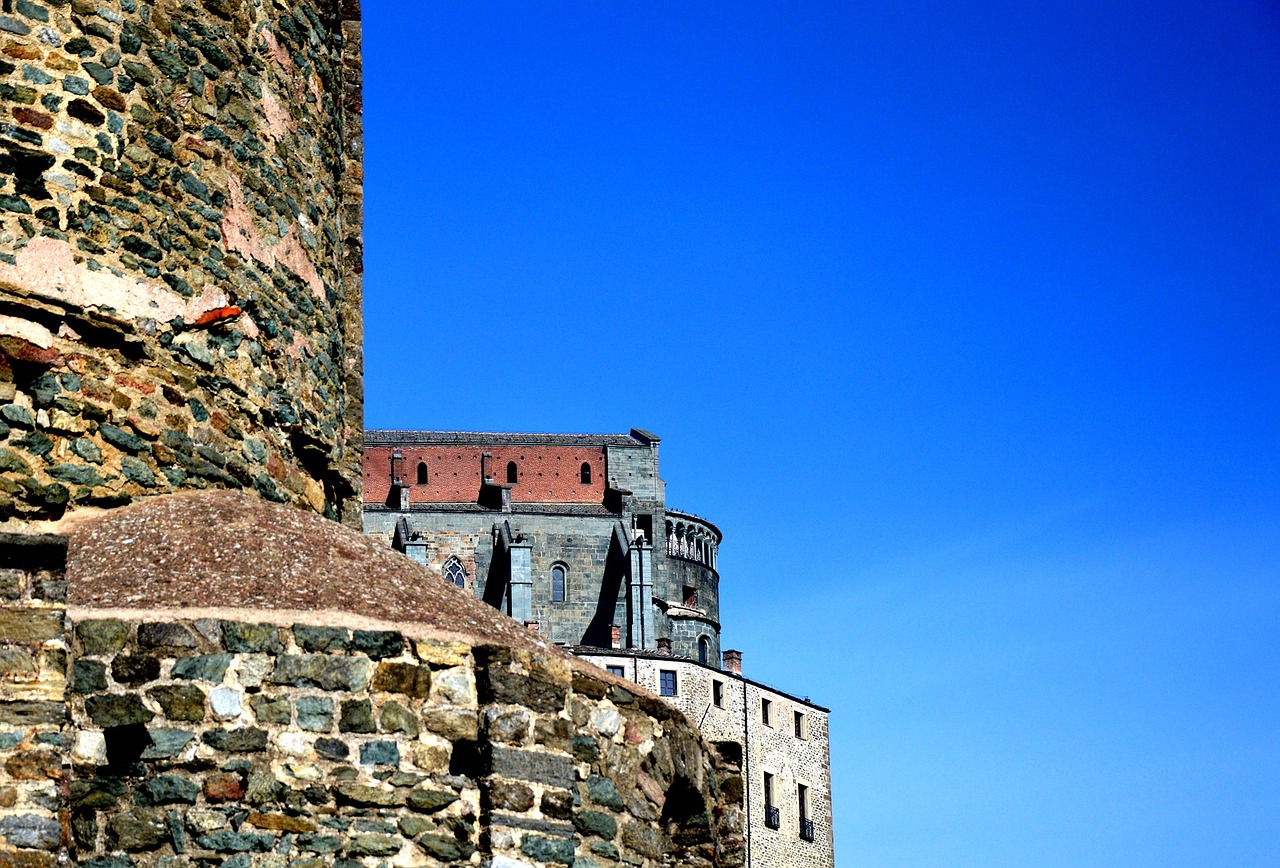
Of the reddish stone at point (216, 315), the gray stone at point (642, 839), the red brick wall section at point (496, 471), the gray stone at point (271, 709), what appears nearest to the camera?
the gray stone at point (271, 709)

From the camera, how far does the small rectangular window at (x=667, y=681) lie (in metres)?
63.9

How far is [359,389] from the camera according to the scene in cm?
980

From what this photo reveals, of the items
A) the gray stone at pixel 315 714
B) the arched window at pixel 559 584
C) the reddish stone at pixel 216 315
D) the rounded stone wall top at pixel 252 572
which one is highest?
the arched window at pixel 559 584

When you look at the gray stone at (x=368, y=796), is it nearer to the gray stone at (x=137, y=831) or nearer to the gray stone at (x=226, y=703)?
the gray stone at (x=226, y=703)

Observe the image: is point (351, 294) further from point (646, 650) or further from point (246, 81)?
point (646, 650)

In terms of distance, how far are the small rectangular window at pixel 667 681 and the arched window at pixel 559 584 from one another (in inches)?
385

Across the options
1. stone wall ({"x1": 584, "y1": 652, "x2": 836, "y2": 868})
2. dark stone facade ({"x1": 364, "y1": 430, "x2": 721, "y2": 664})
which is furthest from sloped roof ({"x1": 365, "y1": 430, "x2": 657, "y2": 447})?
stone wall ({"x1": 584, "y1": 652, "x2": 836, "y2": 868})

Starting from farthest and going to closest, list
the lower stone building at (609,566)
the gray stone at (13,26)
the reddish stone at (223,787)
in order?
the lower stone building at (609,566) < the gray stone at (13,26) < the reddish stone at (223,787)

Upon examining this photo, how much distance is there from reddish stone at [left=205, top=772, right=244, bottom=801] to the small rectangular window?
58161mm

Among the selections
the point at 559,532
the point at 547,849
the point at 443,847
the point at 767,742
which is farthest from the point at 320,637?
the point at 559,532

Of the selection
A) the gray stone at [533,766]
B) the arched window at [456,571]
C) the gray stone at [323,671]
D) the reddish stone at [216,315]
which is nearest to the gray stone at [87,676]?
the gray stone at [323,671]

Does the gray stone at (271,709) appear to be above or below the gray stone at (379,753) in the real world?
above

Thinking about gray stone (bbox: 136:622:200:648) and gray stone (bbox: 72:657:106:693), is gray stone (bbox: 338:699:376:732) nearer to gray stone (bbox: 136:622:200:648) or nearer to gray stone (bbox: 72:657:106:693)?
gray stone (bbox: 136:622:200:648)

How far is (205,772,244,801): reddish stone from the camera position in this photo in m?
6.02
